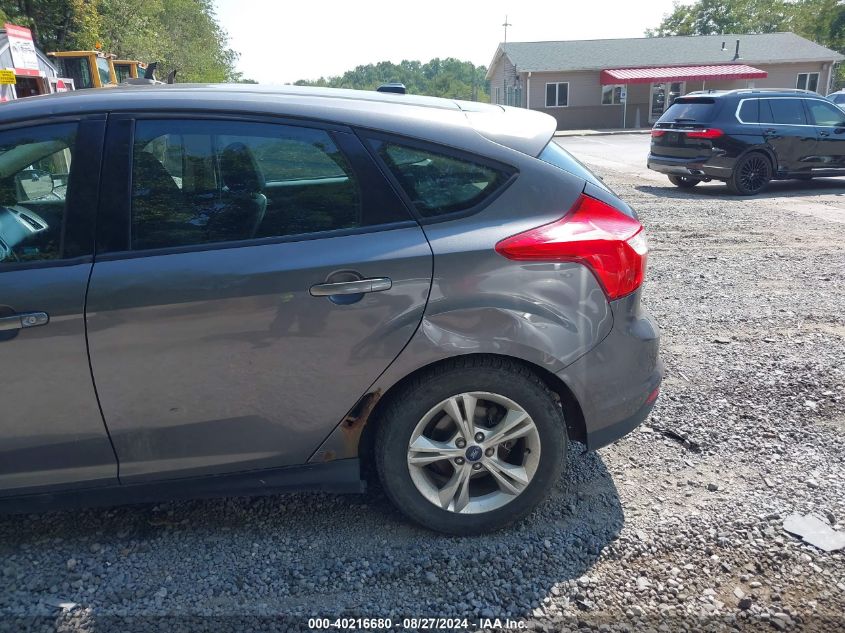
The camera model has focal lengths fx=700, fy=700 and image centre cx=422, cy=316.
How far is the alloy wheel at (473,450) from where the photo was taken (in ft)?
9.08

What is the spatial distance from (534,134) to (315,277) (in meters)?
1.18

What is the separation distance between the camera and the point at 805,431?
3750 mm

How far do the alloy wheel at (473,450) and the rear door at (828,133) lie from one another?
12166 mm

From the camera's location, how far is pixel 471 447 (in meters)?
2.79

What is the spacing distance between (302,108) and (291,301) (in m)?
0.78

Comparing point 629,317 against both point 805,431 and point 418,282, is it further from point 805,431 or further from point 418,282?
point 805,431

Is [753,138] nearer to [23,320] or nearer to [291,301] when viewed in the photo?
[291,301]

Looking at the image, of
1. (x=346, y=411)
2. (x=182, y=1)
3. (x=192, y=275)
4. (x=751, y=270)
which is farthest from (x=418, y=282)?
(x=182, y=1)

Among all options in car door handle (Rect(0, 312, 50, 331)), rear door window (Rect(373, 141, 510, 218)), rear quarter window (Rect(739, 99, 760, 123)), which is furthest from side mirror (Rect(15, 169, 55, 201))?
rear quarter window (Rect(739, 99, 760, 123))

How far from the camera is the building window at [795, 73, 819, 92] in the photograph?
41.7 m

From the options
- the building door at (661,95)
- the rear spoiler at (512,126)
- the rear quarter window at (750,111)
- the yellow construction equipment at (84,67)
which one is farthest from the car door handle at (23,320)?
the building door at (661,95)

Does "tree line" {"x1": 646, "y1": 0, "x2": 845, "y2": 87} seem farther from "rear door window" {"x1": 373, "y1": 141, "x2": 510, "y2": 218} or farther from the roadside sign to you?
"rear door window" {"x1": 373, "y1": 141, "x2": 510, "y2": 218}

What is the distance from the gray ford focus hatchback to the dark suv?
10.5 m

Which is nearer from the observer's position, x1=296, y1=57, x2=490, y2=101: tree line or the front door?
the front door
